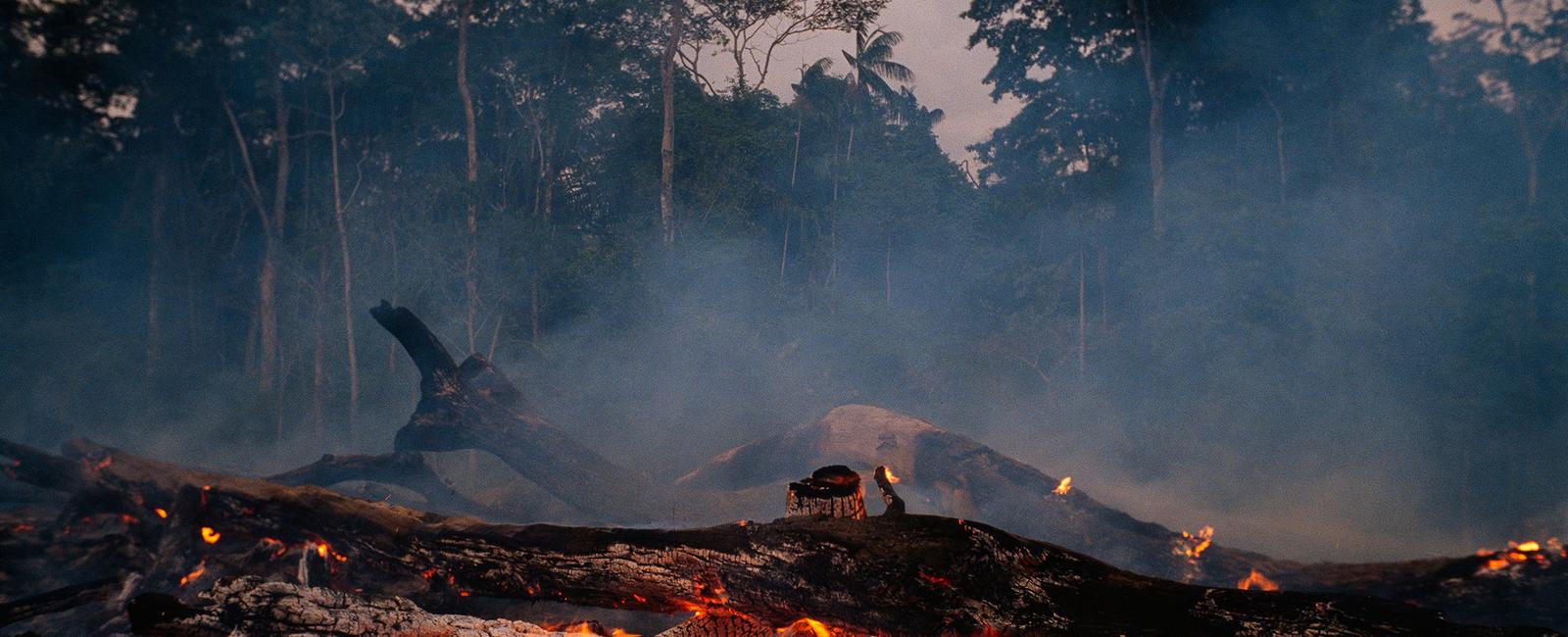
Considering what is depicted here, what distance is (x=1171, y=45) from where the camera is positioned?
23.2 meters

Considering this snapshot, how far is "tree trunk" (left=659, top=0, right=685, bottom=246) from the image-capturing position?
2475 cm

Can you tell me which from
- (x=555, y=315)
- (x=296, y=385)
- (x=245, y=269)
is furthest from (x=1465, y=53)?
(x=245, y=269)

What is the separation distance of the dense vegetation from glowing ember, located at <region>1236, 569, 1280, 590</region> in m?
10.9

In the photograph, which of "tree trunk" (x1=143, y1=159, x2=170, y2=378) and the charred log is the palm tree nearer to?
"tree trunk" (x1=143, y1=159, x2=170, y2=378)

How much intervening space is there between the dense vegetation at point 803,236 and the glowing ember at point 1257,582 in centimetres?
1090

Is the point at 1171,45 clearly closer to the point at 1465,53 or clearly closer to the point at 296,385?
the point at 1465,53

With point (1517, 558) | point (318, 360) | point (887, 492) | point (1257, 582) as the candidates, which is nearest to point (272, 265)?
point (318, 360)

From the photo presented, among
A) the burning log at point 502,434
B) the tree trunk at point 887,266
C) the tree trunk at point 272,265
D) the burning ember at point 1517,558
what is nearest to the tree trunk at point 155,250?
the tree trunk at point 272,265

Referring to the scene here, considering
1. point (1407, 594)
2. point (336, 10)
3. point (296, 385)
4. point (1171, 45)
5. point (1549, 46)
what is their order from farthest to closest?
point (296, 385), point (336, 10), point (1171, 45), point (1549, 46), point (1407, 594)

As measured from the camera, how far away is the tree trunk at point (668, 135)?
81.2 ft

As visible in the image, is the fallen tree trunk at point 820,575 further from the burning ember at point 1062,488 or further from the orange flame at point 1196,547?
the burning ember at point 1062,488

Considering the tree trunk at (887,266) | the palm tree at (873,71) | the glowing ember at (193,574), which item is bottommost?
the glowing ember at (193,574)

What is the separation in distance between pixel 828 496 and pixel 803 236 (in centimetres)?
2920

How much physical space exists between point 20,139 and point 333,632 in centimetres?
3031
